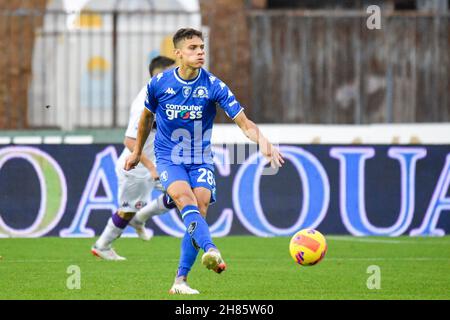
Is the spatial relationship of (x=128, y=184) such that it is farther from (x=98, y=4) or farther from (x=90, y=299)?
(x=98, y=4)

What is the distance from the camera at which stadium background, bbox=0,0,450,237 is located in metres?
15.3

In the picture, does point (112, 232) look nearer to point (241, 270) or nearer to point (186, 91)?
point (241, 270)

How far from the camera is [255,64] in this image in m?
18.0

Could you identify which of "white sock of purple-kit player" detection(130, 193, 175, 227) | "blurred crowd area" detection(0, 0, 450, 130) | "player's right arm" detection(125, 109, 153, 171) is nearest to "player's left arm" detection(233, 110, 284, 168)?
"player's right arm" detection(125, 109, 153, 171)

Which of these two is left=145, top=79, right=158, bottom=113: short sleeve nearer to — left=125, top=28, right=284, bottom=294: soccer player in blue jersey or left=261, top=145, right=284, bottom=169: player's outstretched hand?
left=125, top=28, right=284, bottom=294: soccer player in blue jersey

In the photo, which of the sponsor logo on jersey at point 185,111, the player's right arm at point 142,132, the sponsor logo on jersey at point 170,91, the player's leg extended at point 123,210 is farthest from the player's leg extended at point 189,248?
the player's leg extended at point 123,210

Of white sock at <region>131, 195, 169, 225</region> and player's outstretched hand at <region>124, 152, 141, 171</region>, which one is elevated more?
player's outstretched hand at <region>124, 152, 141, 171</region>

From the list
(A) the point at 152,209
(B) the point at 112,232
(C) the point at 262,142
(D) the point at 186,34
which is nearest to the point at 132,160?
(D) the point at 186,34

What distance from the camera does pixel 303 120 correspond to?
17828 mm

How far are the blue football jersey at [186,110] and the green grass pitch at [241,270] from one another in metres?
1.12

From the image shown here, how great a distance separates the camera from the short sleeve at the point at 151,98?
9.59 meters

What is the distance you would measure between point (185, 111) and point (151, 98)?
320 millimetres

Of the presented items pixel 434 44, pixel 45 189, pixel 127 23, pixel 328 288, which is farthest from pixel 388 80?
pixel 328 288

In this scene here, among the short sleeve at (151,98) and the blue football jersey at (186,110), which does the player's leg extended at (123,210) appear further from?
the short sleeve at (151,98)
